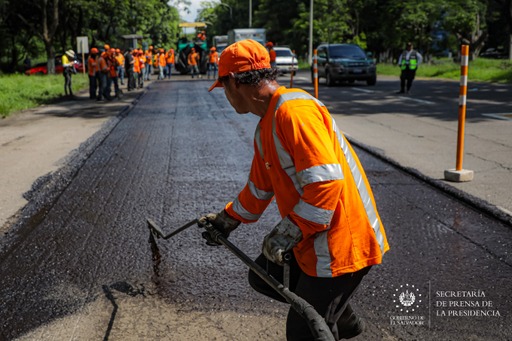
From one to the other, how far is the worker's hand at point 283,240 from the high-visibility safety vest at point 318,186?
0.08 feet

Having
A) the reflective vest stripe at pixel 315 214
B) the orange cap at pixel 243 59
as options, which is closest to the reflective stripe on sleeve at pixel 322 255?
the reflective vest stripe at pixel 315 214

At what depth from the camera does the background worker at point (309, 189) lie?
2.24 m

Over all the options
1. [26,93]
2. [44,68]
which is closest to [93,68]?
[26,93]

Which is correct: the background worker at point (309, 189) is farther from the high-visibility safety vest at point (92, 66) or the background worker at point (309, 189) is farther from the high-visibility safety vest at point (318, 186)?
the high-visibility safety vest at point (92, 66)

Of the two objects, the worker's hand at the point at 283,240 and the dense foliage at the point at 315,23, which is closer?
the worker's hand at the point at 283,240

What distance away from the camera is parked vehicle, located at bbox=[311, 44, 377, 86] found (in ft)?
86.0

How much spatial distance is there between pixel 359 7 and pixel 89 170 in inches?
1821

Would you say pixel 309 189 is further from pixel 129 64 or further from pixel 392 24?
pixel 392 24

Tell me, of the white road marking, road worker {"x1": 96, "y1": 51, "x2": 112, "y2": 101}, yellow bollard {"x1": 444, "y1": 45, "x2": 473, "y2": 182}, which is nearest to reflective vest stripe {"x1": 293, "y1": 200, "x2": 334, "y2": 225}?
yellow bollard {"x1": 444, "y1": 45, "x2": 473, "y2": 182}

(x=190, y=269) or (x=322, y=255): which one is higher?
(x=322, y=255)

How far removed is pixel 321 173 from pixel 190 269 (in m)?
2.55

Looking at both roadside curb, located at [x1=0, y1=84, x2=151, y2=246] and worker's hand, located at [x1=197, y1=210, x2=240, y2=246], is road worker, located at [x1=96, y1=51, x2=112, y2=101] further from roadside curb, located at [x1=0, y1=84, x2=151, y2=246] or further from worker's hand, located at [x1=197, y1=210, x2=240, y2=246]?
worker's hand, located at [x1=197, y1=210, x2=240, y2=246]

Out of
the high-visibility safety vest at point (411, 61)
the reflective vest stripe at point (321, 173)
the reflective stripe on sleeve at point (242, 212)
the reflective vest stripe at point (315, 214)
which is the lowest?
the reflective stripe on sleeve at point (242, 212)

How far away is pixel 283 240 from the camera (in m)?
2.33
